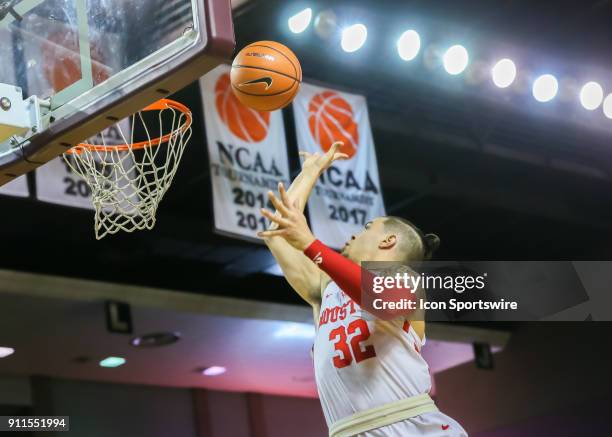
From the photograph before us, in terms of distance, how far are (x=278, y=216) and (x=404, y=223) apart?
726 mm

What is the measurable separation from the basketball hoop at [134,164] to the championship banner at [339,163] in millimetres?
1021

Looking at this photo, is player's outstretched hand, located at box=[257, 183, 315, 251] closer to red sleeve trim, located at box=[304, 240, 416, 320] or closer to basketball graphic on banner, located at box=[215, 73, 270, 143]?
red sleeve trim, located at box=[304, 240, 416, 320]

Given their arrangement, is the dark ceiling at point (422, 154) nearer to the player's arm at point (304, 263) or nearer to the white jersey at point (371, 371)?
the player's arm at point (304, 263)

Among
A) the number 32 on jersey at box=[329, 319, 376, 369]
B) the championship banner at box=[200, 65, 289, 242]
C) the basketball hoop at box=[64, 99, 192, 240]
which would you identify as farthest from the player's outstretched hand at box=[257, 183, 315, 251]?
the championship banner at box=[200, 65, 289, 242]

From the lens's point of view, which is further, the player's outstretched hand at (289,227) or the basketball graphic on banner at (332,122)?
the basketball graphic on banner at (332,122)

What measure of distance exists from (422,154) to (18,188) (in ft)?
15.3

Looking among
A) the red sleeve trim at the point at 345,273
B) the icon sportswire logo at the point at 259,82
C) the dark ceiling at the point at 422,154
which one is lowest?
the red sleeve trim at the point at 345,273

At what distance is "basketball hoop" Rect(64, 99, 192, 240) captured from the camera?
5086 mm

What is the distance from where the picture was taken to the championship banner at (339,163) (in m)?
8.80

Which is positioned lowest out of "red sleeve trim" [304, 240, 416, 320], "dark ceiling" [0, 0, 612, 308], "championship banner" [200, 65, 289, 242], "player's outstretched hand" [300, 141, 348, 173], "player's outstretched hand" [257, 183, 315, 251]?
"red sleeve trim" [304, 240, 416, 320]

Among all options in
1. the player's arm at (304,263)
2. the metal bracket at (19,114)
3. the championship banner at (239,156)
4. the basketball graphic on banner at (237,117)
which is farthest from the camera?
the basketball graphic on banner at (237,117)

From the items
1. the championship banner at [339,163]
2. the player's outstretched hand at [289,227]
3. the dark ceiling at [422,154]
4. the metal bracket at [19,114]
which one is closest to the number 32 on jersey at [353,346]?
the player's outstretched hand at [289,227]

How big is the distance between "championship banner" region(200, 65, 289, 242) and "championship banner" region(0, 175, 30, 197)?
55.3 inches

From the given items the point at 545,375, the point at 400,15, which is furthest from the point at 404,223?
the point at 545,375
